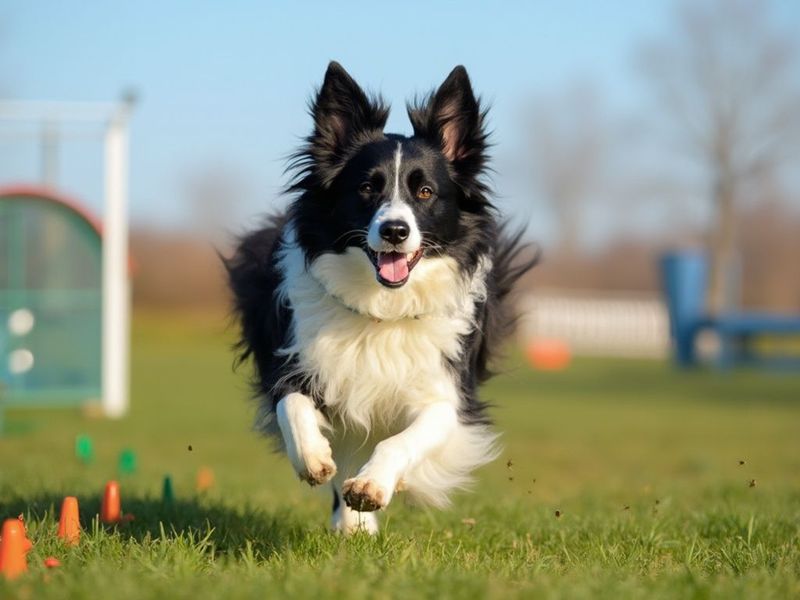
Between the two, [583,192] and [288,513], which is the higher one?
[583,192]

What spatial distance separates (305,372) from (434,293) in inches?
28.1

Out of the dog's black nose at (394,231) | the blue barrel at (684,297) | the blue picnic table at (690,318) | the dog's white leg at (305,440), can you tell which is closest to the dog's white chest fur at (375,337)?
the dog's white leg at (305,440)

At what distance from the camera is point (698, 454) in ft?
41.1

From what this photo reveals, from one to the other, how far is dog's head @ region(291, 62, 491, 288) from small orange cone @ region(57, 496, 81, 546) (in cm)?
157

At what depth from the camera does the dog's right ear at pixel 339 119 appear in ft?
17.2

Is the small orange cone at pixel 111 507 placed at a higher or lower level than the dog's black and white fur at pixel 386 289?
lower

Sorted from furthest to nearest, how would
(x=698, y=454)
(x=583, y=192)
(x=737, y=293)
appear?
(x=583, y=192) < (x=737, y=293) < (x=698, y=454)

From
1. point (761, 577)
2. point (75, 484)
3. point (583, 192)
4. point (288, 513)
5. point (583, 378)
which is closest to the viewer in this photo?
point (761, 577)

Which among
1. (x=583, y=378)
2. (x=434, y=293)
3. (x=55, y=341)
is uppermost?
(x=434, y=293)

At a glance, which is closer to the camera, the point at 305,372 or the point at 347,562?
the point at 347,562

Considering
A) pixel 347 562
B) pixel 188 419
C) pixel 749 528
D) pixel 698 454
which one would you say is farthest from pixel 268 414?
pixel 188 419

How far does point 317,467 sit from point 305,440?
0.14 m

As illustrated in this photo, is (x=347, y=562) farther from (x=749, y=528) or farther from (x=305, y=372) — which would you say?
Result: (x=749, y=528)

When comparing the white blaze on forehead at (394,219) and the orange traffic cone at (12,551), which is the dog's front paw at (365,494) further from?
the orange traffic cone at (12,551)
